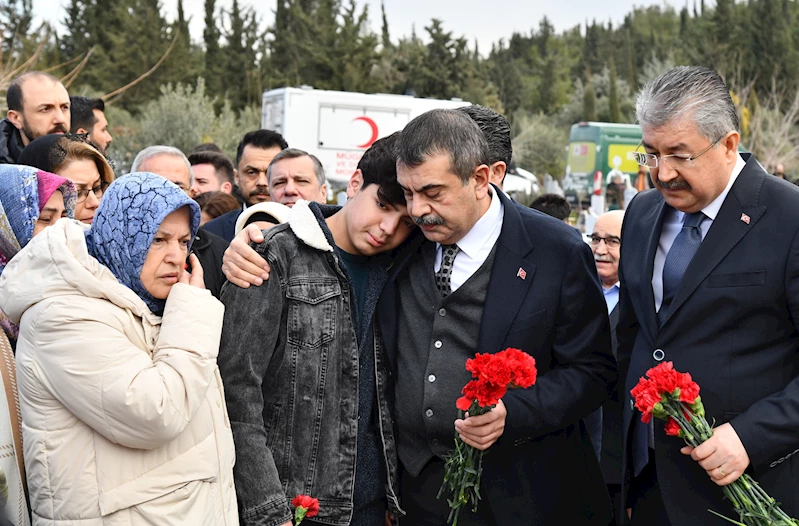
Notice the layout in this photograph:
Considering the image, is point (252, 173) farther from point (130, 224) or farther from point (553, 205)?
point (130, 224)

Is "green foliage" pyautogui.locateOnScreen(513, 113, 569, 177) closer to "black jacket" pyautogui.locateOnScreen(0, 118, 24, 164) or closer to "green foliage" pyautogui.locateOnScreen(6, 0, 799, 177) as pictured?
"green foliage" pyautogui.locateOnScreen(6, 0, 799, 177)

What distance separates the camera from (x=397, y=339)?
11.0 feet

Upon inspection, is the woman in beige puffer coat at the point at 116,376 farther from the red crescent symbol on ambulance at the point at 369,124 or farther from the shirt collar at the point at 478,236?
the red crescent symbol on ambulance at the point at 369,124

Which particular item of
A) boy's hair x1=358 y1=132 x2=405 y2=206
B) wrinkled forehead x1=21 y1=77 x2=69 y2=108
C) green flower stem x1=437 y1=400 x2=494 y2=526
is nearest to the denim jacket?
boy's hair x1=358 y1=132 x2=405 y2=206

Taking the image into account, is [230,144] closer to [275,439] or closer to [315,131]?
[315,131]

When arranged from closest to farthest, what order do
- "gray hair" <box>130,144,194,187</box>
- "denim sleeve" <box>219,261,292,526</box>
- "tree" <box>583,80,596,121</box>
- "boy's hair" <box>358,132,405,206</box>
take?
"denim sleeve" <box>219,261,292,526</box>
"boy's hair" <box>358,132,405,206</box>
"gray hair" <box>130,144,194,187</box>
"tree" <box>583,80,596,121</box>

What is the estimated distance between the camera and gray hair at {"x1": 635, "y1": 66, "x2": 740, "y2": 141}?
3.04 m

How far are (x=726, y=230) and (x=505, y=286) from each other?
0.78 m

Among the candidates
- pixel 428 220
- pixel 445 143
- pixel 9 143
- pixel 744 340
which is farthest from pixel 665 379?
pixel 9 143

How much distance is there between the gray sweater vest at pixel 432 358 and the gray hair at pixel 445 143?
372 mm

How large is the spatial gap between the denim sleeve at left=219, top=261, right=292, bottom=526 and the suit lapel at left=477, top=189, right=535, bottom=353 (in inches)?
30.0

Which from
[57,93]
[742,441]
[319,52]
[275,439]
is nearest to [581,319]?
[742,441]

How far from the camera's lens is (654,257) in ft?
11.0

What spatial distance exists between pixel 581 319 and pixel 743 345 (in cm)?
56
